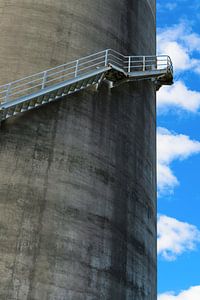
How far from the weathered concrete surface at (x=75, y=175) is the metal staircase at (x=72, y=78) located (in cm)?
31

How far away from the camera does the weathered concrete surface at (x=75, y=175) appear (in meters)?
11.9

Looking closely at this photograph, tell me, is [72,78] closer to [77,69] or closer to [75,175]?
[77,69]

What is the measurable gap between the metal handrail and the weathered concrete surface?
0.32m

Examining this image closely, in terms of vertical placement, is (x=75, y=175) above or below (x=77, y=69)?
below

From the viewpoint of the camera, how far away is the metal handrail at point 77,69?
13469mm

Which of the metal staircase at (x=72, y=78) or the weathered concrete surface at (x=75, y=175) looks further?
the metal staircase at (x=72, y=78)

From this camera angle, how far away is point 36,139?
Answer: 13109 millimetres

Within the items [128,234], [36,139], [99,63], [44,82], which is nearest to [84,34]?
[99,63]

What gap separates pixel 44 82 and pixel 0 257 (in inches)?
205

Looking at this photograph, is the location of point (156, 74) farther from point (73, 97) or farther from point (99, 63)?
point (73, 97)

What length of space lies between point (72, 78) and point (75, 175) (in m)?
3.14

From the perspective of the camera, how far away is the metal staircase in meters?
13.0

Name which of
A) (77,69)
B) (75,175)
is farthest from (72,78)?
(75,175)

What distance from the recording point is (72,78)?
14.2 meters
